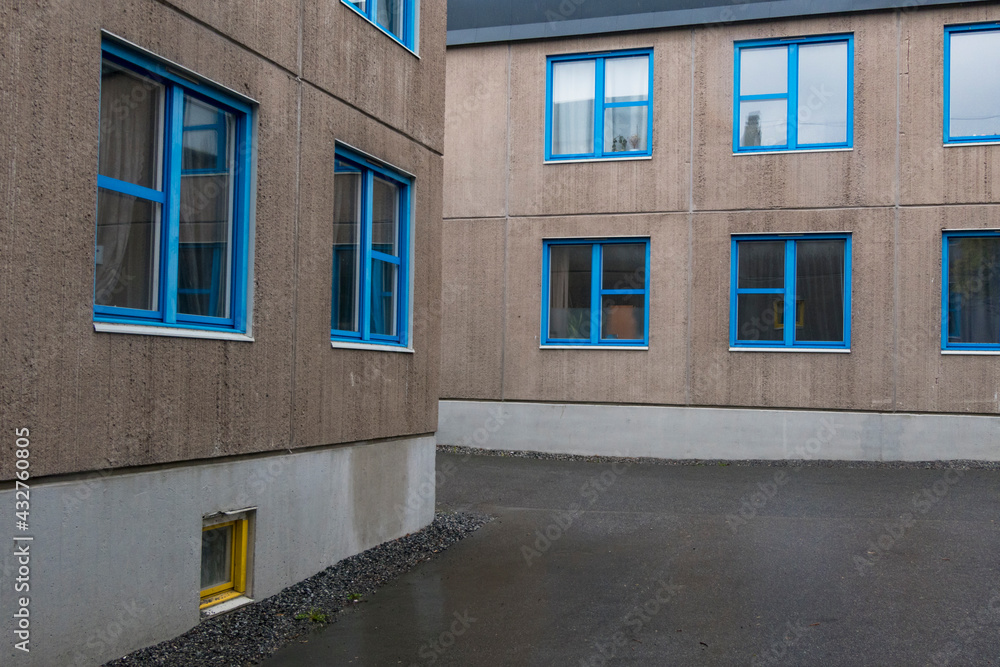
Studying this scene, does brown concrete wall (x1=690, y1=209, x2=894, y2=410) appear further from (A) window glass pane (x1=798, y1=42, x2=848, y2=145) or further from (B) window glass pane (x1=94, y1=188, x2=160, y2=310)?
(B) window glass pane (x1=94, y1=188, x2=160, y2=310)

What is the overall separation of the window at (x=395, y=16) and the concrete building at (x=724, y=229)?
6864mm

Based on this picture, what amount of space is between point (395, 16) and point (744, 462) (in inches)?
350

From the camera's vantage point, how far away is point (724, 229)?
15.4 metres

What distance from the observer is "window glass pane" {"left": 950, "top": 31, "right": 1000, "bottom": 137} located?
1463 cm

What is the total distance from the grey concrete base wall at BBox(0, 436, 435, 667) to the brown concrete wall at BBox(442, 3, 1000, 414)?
26.5 feet

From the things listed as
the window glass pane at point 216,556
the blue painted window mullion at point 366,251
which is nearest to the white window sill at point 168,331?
the window glass pane at point 216,556

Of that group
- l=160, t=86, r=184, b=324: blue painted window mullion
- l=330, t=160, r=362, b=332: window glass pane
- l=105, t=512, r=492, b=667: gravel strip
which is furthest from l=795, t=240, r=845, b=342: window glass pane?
l=160, t=86, r=184, b=324: blue painted window mullion

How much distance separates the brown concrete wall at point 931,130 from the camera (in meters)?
14.5

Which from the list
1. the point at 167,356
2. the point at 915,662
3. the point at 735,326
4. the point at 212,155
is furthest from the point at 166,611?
the point at 735,326

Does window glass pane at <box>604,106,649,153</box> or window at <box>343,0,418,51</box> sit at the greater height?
window glass pane at <box>604,106,649,153</box>

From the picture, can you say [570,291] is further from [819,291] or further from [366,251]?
[366,251]

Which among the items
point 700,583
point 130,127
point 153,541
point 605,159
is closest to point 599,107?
point 605,159

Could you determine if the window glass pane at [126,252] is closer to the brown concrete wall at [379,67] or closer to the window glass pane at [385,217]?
the brown concrete wall at [379,67]

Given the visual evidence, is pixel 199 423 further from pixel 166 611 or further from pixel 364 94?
pixel 364 94
